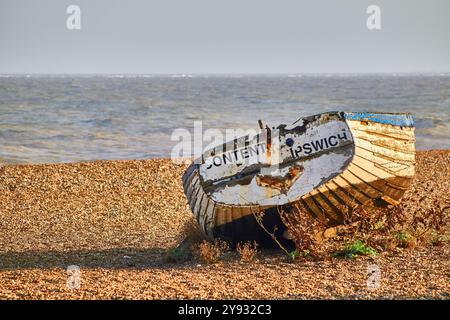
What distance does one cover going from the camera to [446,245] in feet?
30.3

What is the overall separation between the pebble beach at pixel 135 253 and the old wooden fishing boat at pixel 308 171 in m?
0.60

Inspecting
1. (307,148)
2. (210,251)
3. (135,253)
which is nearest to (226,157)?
(307,148)

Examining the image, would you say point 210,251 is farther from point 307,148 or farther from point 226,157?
point 307,148

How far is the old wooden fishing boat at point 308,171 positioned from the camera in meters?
8.91

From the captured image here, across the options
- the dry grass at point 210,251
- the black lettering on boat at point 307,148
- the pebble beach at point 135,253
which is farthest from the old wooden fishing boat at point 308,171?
the pebble beach at point 135,253

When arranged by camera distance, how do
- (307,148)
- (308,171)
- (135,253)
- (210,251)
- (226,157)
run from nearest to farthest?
(210,251), (308,171), (307,148), (226,157), (135,253)

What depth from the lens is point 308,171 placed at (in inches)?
356

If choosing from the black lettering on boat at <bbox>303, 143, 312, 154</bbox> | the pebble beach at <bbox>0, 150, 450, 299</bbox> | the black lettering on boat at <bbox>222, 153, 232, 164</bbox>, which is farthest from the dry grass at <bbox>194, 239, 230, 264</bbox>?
the black lettering on boat at <bbox>303, 143, 312, 154</bbox>

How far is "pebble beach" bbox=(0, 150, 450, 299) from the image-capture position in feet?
24.5

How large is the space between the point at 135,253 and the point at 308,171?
2.69 m

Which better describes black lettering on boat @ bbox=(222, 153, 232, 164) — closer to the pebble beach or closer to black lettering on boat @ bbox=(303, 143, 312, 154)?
black lettering on boat @ bbox=(303, 143, 312, 154)

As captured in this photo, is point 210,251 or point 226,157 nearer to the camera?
point 210,251
